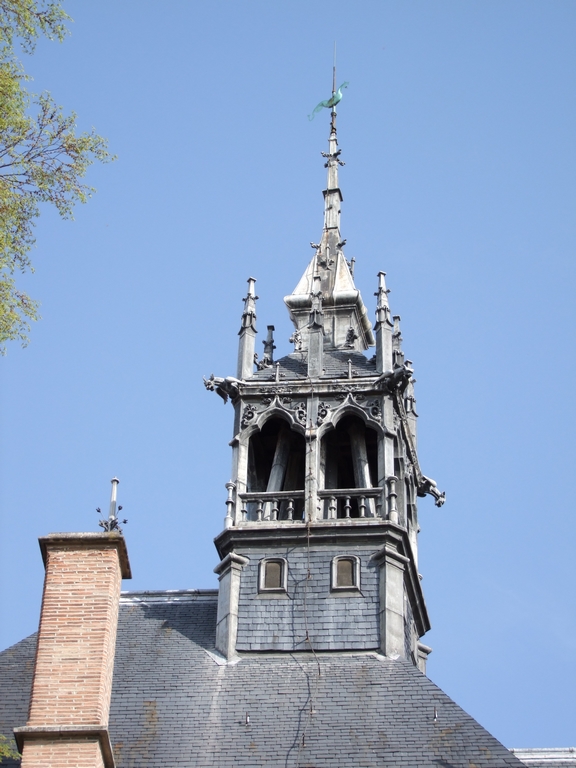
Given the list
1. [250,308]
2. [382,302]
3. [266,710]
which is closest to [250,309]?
[250,308]

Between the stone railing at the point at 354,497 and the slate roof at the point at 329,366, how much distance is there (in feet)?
9.93

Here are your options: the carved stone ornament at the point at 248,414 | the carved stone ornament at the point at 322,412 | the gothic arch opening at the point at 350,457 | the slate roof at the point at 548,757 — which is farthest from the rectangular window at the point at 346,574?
the slate roof at the point at 548,757

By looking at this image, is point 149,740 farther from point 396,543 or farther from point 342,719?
point 396,543

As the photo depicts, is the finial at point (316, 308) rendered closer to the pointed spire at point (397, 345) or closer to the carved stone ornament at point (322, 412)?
the pointed spire at point (397, 345)

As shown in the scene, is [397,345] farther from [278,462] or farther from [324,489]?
[324,489]

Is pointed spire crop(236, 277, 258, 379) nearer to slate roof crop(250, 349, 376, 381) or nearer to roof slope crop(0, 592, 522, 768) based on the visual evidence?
slate roof crop(250, 349, 376, 381)

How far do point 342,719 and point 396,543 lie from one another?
5.22 meters

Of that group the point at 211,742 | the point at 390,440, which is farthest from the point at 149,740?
the point at 390,440

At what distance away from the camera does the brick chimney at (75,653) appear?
21984mm

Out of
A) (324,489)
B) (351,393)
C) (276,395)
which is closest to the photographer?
(324,489)

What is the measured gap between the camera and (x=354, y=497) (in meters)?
34.4

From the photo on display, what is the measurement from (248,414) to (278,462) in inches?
50.2

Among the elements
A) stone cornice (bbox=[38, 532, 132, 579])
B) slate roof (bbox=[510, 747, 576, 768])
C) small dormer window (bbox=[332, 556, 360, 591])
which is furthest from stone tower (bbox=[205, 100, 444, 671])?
stone cornice (bbox=[38, 532, 132, 579])

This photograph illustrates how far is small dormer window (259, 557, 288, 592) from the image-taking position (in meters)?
32.8
